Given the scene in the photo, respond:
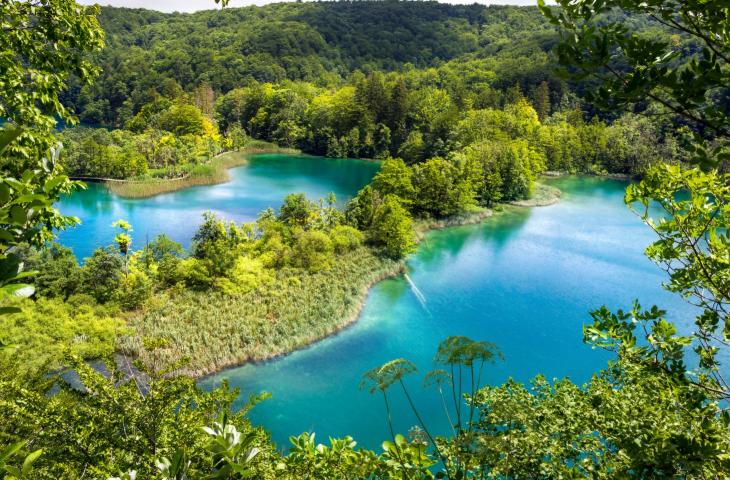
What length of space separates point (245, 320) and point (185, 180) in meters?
19.9

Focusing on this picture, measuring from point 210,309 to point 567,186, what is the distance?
29.4m

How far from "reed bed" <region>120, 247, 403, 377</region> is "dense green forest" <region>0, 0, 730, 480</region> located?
68mm

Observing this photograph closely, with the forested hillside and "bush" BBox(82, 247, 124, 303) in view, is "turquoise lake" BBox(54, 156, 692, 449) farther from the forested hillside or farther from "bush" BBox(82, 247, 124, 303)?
the forested hillside

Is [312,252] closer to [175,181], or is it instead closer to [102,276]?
[102,276]

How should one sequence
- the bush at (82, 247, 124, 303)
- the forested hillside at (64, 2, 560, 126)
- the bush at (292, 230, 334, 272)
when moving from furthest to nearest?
the forested hillside at (64, 2, 560, 126), the bush at (292, 230, 334, 272), the bush at (82, 247, 124, 303)

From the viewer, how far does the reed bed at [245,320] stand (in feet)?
36.2

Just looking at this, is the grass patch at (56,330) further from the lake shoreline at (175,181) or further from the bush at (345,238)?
the lake shoreline at (175,181)

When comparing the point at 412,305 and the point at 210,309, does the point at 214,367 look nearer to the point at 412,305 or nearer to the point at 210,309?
the point at 210,309

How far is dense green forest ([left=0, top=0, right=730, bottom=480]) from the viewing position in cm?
168

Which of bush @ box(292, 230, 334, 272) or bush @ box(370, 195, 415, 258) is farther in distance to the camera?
bush @ box(370, 195, 415, 258)

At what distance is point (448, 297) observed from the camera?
1560 cm

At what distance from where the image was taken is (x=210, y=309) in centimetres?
1262

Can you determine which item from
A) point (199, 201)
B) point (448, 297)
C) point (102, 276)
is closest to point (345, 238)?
point (448, 297)

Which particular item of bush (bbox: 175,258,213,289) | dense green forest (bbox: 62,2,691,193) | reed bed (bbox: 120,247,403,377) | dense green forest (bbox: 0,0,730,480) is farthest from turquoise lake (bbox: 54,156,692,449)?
dense green forest (bbox: 62,2,691,193)
